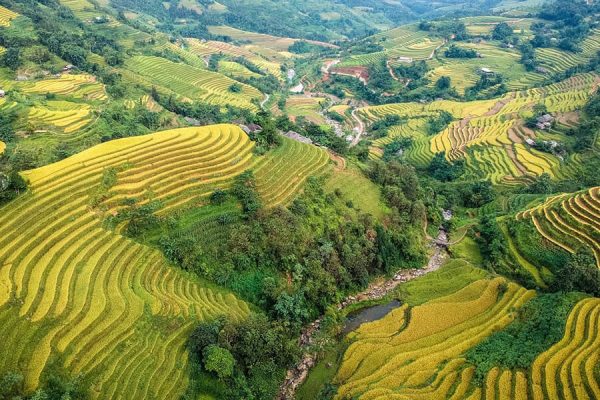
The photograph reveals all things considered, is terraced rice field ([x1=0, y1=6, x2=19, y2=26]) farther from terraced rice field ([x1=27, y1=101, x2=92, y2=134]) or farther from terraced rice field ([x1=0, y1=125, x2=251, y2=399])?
terraced rice field ([x1=0, y1=125, x2=251, y2=399])

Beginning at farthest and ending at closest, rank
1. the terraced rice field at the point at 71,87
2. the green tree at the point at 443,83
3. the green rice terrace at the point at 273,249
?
the green tree at the point at 443,83
the terraced rice field at the point at 71,87
the green rice terrace at the point at 273,249

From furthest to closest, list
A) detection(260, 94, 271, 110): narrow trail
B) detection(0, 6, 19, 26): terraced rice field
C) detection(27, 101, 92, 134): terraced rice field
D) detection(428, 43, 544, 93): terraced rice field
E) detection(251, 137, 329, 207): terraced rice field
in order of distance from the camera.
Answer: detection(428, 43, 544, 93): terraced rice field
detection(260, 94, 271, 110): narrow trail
detection(0, 6, 19, 26): terraced rice field
detection(27, 101, 92, 134): terraced rice field
detection(251, 137, 329, 207): terraced rice field

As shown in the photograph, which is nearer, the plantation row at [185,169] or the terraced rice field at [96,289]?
the terraced rice field at [96,289]

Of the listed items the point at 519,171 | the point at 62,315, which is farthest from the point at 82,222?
the point at 519,171

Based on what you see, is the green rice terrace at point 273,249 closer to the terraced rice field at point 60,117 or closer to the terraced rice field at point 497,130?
the terraced rice field at point 60,117

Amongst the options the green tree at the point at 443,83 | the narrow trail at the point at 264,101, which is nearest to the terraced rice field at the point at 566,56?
the green tree at the point at 443,83

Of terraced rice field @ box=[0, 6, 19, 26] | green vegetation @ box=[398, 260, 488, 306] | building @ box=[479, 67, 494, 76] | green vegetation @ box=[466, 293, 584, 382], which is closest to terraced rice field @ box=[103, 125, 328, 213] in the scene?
green vegetation @ box=[398, 260, 488, 306]

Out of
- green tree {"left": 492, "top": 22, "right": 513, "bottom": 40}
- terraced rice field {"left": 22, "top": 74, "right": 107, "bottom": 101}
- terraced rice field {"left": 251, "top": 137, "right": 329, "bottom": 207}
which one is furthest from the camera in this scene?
green tree {"left": 492, "top": 22, "right": 513, "bottom": 40}
